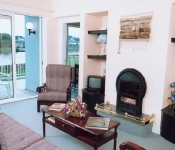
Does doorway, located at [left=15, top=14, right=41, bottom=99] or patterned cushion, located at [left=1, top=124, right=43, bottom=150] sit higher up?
doorway, located at [left=15, top=14, right=41, bottom=99]

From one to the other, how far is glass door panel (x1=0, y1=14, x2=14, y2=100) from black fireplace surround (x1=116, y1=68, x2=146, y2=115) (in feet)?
9.19

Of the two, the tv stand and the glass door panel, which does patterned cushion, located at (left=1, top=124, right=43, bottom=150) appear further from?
the glass door panel

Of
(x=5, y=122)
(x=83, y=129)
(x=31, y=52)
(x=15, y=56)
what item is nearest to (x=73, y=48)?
(x=31, y=52)

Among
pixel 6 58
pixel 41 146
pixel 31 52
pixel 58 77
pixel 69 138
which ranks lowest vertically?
pixel 69 138

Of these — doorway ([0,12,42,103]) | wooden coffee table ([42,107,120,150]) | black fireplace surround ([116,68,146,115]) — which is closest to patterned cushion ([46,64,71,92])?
doorway ([0,12,42,103])

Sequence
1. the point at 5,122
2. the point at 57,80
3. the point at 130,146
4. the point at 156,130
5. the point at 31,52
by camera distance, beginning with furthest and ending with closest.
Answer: the point at 31,52, the point at 57,80, the point at 156,130, the point at 5,122, the point at 130,146

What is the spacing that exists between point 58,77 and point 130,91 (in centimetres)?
178

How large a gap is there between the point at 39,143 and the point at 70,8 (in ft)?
11.8

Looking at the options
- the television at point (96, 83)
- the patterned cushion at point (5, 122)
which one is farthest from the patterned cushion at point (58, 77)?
the patterned cushion at point (5, 122)

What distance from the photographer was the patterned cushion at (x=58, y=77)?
4.52 metres

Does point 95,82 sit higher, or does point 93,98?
point 95,82

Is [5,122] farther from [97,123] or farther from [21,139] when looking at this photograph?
[97,123]

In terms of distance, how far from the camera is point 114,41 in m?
3.87

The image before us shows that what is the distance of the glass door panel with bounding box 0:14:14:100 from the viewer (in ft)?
15.4
